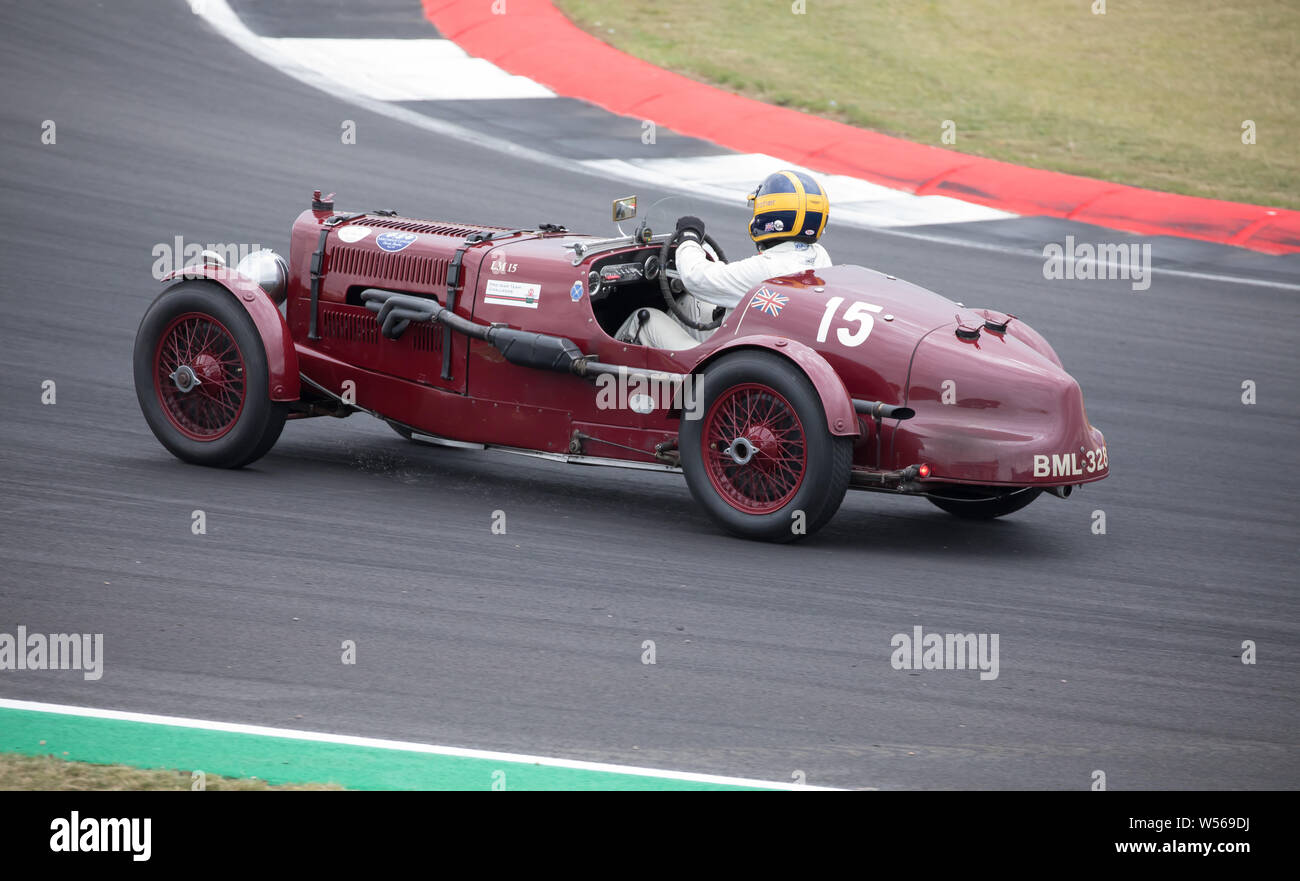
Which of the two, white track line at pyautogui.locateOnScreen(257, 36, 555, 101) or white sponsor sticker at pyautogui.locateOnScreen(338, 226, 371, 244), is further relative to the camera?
white track line at pyautogui.locateOnScreen(257, 36, 555, 101)

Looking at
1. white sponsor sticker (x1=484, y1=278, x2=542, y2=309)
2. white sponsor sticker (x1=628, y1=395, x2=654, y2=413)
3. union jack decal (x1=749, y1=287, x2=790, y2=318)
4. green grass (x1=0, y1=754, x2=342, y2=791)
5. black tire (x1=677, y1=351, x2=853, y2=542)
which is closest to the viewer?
green grass (x1=0, y1=754, x2=342, y2=791)

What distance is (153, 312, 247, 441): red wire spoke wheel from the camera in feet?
25.3

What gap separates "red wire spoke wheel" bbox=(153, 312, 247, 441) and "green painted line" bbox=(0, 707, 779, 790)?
3.04 metres

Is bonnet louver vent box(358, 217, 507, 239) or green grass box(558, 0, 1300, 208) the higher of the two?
green grass box(558, 0, 1300, 208)

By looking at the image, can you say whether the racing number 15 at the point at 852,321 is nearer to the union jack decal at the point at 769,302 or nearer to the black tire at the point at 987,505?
the union jack decal at the point at 769,302

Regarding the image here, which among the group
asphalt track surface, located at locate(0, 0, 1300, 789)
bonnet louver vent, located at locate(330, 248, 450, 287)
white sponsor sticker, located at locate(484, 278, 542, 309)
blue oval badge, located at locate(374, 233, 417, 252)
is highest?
blue oval badge, located at locate(374, 233, 417, 252)

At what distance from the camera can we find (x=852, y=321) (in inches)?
274

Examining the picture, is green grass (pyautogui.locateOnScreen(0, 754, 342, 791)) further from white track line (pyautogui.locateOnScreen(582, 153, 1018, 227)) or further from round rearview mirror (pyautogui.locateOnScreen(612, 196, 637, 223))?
white track line (pyautogui.locateOnScreen(582, 153, 1018, 227))

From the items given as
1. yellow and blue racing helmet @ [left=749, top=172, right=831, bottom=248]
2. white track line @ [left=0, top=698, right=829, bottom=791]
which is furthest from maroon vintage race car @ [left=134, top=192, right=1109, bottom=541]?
white track line @ [left=0, top=698, right=829, bottom=791]

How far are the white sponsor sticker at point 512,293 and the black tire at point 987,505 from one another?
6.92 ft

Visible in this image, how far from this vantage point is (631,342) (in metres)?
7.37

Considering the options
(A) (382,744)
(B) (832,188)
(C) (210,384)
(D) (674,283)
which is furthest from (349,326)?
(B) (832,188)

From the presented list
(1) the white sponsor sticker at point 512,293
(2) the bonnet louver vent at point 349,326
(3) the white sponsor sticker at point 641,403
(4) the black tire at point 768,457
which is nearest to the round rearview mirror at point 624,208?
(1) the white sponsor sticker at point 512,293

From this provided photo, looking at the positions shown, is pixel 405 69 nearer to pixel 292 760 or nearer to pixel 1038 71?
pixel 1038 71
